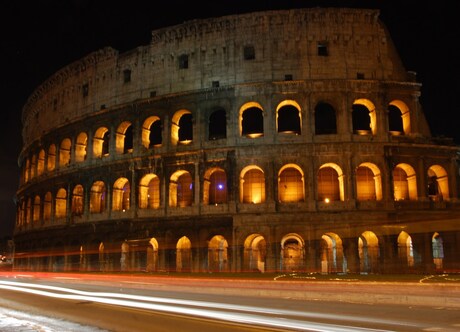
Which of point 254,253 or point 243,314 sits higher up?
point 254,253

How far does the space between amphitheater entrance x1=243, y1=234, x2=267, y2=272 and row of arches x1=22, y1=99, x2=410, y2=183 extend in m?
6.32

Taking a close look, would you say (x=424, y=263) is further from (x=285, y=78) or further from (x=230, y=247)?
(x=285, y=78)

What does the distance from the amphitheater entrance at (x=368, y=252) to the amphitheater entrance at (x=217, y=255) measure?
313 inches

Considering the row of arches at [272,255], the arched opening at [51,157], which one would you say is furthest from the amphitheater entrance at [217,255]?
the arched opening at [51,157]

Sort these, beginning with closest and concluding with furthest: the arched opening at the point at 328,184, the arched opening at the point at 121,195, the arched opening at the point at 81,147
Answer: the arched opening at the point at 328,184
the arched opening at the point at 121,195
the arched opening at the point at 81,147

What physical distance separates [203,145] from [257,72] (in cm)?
563

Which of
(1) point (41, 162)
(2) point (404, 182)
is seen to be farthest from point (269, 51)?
(1) point (41, 162)

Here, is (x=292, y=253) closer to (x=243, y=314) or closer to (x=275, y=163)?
(x=275, y=163)

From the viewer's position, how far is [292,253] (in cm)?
2983

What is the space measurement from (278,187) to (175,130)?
8.02m

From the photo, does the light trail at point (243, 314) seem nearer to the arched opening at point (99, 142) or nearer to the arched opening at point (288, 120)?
the arched opening at point (99, 142)

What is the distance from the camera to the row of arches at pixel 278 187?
2812 centimetres

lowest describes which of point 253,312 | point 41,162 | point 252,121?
point 253,312

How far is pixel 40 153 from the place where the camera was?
41031 mm
